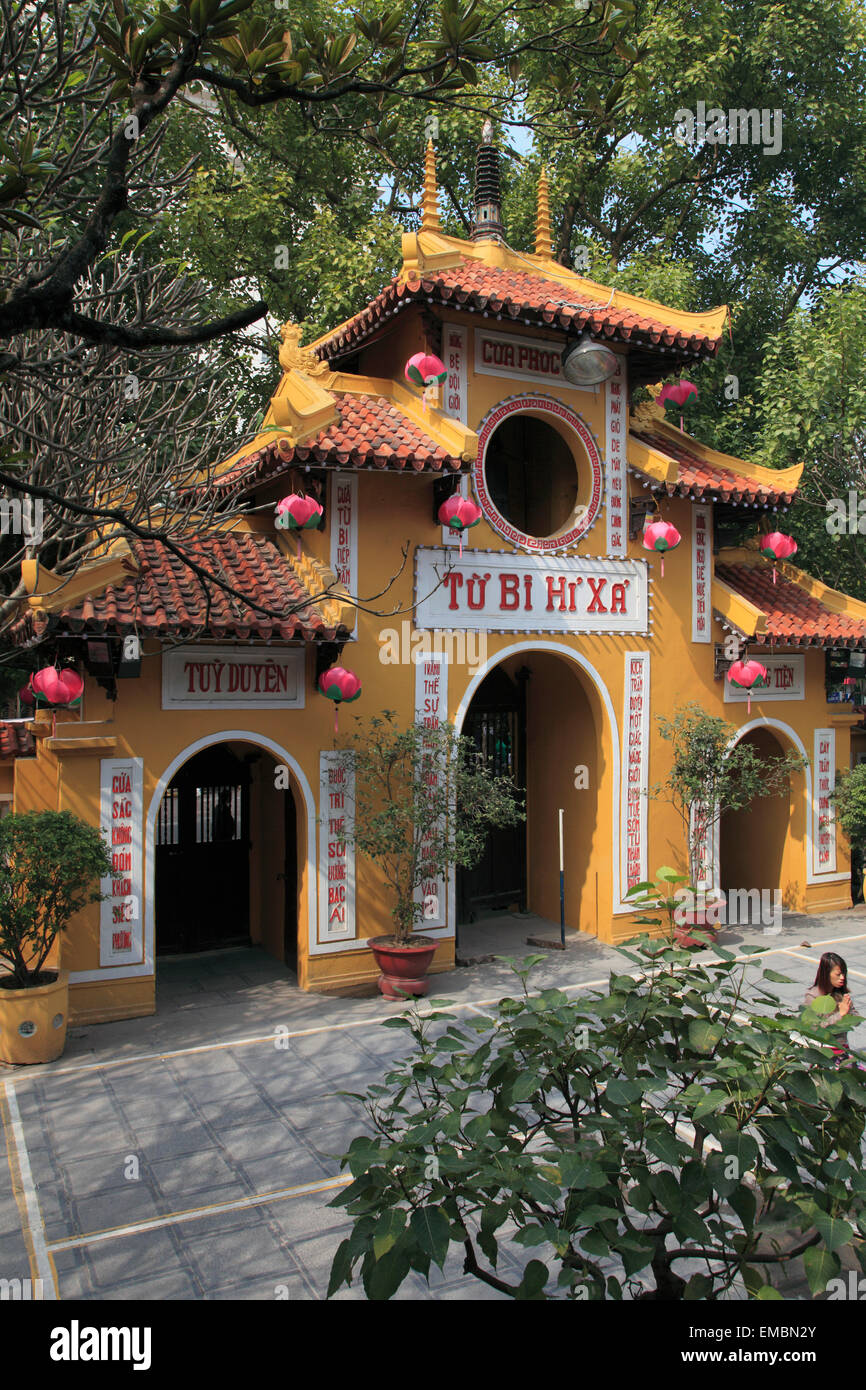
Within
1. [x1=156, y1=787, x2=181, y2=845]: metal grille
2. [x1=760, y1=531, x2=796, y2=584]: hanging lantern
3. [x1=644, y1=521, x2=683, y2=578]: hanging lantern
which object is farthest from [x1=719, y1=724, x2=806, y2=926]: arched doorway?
[x1=156, y1=787, x2=181, y2=845]: metal grille

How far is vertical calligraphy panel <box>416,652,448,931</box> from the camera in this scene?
1032cm

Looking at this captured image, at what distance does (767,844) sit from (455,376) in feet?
24.6

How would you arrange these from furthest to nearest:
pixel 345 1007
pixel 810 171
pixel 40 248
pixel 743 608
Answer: pixel 810 171, pixel 743 608, pixel 345 1007, pixel 40 248

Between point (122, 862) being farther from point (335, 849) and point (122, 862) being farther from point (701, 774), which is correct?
point (701, 774)

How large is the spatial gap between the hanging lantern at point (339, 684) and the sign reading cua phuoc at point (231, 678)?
1.70 feet

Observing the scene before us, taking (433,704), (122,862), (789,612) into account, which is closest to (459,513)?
(433,704)

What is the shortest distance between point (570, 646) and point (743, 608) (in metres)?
2.38

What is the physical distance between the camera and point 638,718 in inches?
461

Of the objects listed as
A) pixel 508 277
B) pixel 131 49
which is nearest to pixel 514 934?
pixel 508 277

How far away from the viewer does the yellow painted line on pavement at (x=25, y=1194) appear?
5160 millimetres

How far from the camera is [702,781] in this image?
11.3m

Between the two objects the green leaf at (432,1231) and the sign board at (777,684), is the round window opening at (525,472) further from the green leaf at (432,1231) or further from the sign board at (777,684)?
the green leaf at (432,1231)

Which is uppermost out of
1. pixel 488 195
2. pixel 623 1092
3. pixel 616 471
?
pixel 488 195
